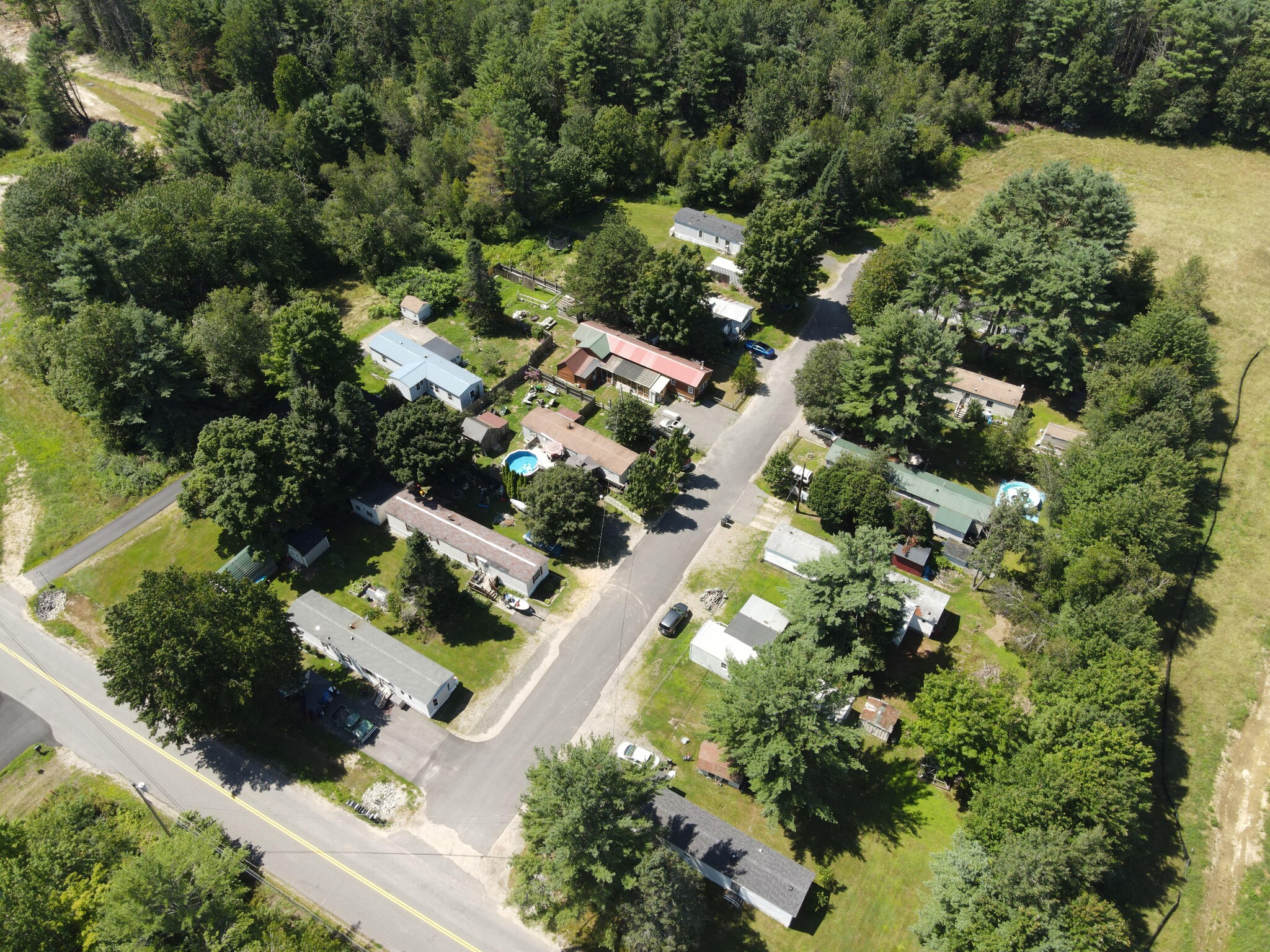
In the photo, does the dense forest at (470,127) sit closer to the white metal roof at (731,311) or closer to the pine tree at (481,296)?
the pine tree at (481,296)

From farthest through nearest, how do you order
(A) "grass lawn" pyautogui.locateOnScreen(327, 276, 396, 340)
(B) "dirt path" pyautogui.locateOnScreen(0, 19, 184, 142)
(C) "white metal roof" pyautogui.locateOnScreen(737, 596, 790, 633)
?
(B) "dirt path" pyautogui.locateOnScreen(0, 19, 184, 142), (A) "grass lawn" pyautogui.locateOnScreen(327, 276, 396, 340), (C) "white metal roof" pyautogui.locateOnScreen(737, 596, 790, 633)

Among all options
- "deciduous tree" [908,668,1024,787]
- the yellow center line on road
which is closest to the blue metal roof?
the yellow center line on road

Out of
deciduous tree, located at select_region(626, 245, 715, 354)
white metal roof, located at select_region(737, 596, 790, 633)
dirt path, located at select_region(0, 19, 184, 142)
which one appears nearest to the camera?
white metal roof, located at select_region(737, 596, 790, 633)

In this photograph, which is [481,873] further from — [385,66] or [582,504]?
[385,66]

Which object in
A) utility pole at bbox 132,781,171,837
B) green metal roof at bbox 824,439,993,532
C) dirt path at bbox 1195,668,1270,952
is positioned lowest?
dirt path at bbox 1195,668,1270,952

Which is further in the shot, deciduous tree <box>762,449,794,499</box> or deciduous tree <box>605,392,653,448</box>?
deciduous tree <box>605,392,653,448</box>

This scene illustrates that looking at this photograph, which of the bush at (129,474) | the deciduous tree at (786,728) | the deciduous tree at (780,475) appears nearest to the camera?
the deciduous tree at (786,728)

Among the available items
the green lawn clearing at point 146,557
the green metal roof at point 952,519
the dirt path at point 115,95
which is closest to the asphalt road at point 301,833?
the green lawn clearing at point 146,557

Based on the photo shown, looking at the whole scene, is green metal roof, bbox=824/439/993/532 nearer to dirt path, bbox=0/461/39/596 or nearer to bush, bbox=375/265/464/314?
bush, bbox=375/265/464/314
